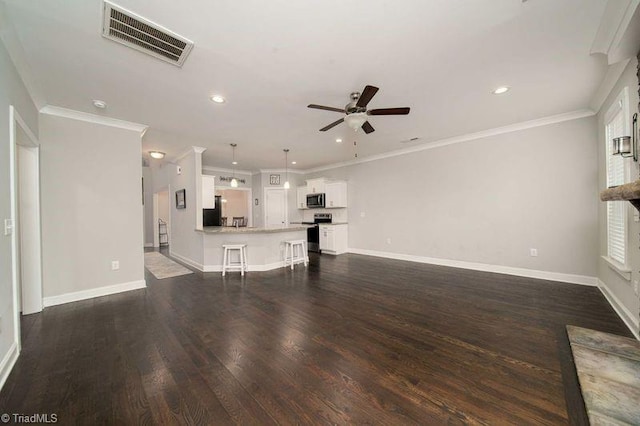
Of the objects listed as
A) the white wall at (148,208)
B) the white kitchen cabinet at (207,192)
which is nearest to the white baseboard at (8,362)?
the white kitchen cabinet at (207,192)

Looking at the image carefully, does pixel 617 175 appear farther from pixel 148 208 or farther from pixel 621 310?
pixel 148 208

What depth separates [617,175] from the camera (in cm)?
299

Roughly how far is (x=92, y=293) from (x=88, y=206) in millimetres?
1273

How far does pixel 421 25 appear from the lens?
6.36ft

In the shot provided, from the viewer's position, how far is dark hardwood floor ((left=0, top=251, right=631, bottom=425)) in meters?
1.52

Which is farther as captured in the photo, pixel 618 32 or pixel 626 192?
pixel 618 32

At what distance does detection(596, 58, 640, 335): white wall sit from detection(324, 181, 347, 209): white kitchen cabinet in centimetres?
506

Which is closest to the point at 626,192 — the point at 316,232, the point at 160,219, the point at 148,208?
the point at 316,232

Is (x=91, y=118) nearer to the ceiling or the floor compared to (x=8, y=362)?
nearer to the ceiling

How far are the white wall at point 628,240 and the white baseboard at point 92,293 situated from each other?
6236 mm

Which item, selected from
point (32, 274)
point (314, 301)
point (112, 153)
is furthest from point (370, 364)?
point (112, 153)

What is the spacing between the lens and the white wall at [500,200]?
3857 millimetres

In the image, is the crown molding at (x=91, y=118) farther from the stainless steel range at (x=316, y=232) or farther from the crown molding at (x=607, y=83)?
the crown molding at (x=607, y=83)

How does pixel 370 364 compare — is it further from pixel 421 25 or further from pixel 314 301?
pixel 421 25
